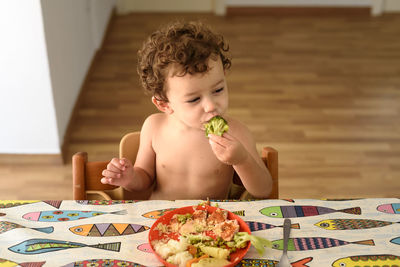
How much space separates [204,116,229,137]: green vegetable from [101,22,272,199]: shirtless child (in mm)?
14

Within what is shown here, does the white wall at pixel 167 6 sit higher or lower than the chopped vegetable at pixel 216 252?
higher

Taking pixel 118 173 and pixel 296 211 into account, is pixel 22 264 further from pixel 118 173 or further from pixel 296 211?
pixel 296 211

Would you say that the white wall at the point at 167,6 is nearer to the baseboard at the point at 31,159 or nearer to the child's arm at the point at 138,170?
the baseboard at the point at 31,159

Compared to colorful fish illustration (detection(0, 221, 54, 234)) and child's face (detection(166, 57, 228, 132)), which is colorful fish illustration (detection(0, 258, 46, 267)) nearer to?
colorful fish illustration (detection(0, 221, 54, 234))

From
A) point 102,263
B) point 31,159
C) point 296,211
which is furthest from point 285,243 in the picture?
point 31,159

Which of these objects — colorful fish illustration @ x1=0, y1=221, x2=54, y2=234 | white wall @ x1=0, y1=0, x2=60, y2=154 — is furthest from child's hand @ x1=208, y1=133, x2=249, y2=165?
white wall @ x1=0, y1=0, x2=60, y2=154

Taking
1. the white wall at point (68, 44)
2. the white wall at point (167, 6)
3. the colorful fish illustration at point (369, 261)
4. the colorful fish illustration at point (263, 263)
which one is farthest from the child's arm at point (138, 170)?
the white wall at point (167, 6)

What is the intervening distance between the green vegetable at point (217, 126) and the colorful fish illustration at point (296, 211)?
24 cm

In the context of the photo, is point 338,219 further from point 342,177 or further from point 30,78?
point 30,78

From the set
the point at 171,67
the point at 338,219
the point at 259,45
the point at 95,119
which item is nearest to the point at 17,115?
the point at 95,119

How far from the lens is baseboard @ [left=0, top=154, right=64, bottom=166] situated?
2898mm

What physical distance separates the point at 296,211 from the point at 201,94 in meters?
0.39

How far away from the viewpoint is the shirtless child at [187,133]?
4.00 ft

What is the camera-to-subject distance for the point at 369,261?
3.53 feet
